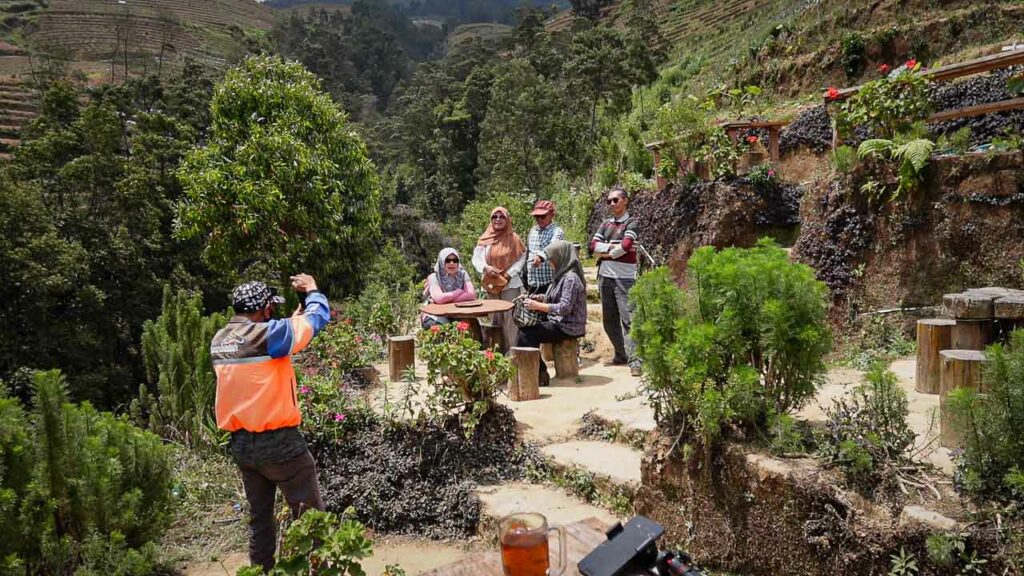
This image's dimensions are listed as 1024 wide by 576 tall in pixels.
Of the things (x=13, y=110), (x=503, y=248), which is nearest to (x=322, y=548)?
(x=503, y=248)

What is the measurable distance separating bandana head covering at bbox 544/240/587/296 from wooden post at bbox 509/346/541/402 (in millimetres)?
794

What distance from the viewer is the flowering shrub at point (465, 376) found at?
4254 mm

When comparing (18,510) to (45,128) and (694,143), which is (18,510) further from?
(45,128)

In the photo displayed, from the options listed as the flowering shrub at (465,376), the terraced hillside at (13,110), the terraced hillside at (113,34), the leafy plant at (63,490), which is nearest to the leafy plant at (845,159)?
the flowering shrub at (465,376)

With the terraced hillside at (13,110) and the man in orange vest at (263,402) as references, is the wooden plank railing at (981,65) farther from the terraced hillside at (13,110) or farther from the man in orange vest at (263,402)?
the terraced hillside at (13,110)

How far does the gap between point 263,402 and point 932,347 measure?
14.0ft

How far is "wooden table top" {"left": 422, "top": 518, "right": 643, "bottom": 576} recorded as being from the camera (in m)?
1.58

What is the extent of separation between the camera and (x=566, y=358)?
6.07 m

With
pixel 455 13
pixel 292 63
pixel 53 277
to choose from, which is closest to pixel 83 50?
pixel 53 277

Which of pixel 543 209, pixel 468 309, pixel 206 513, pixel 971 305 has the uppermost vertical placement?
pixel 543 209

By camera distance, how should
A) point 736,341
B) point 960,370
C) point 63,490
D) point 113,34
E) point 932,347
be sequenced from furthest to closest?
point 113,34
point 932,347
point 960,370
point 63,490
point 736,341

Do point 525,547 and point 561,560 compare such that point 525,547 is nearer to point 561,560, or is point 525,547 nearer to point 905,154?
point 561,560

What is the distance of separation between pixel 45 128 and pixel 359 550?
24320 mm

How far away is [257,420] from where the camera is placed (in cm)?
282
